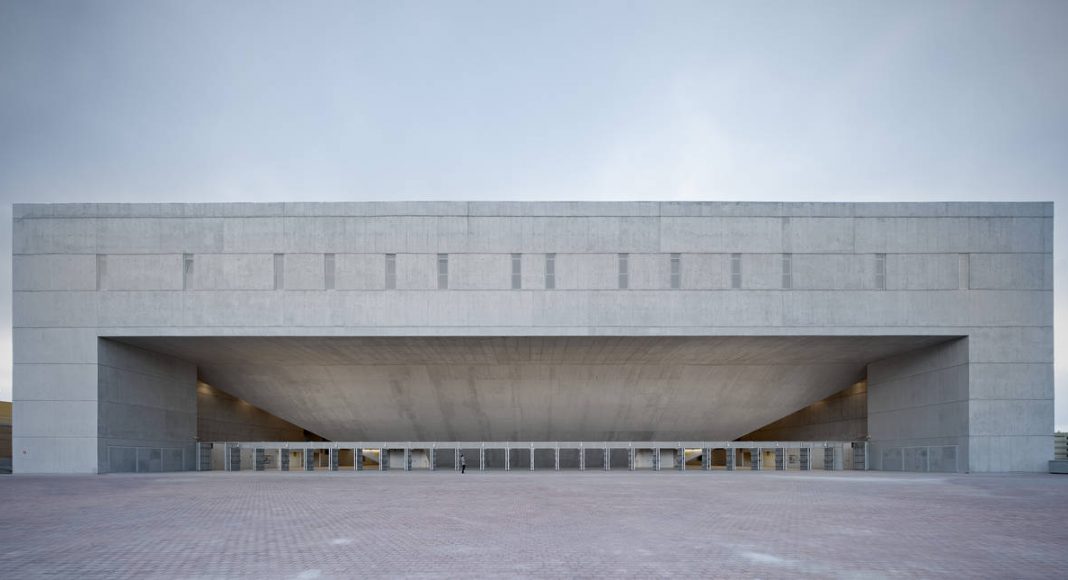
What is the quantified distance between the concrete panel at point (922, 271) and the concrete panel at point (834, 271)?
933 millimetres

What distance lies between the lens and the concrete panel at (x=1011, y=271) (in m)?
35.6

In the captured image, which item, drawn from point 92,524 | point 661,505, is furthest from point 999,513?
point 92,524

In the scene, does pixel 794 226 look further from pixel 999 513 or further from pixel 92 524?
pixel 92 524

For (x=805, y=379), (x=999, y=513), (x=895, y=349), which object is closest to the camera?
(x=999, y=513)

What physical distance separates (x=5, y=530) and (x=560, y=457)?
1440 inches

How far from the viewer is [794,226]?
118 ft

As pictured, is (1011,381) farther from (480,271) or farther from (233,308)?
(233,308)

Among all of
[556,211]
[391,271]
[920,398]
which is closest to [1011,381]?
[920,398]

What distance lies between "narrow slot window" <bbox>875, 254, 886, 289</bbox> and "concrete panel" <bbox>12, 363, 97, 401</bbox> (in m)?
36.7

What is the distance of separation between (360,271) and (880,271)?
24.5m

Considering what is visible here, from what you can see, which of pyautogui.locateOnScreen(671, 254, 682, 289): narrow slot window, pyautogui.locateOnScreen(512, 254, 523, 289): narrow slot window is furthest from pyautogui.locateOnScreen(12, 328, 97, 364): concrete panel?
pyautogui.locateOnScreen(671, 254, 682, 289): narrow slot window

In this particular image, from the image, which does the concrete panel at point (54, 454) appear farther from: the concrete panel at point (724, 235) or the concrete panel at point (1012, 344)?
the concrete panel at point (1012, 344)

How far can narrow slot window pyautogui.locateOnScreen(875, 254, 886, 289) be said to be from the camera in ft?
117

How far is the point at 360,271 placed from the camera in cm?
3562
